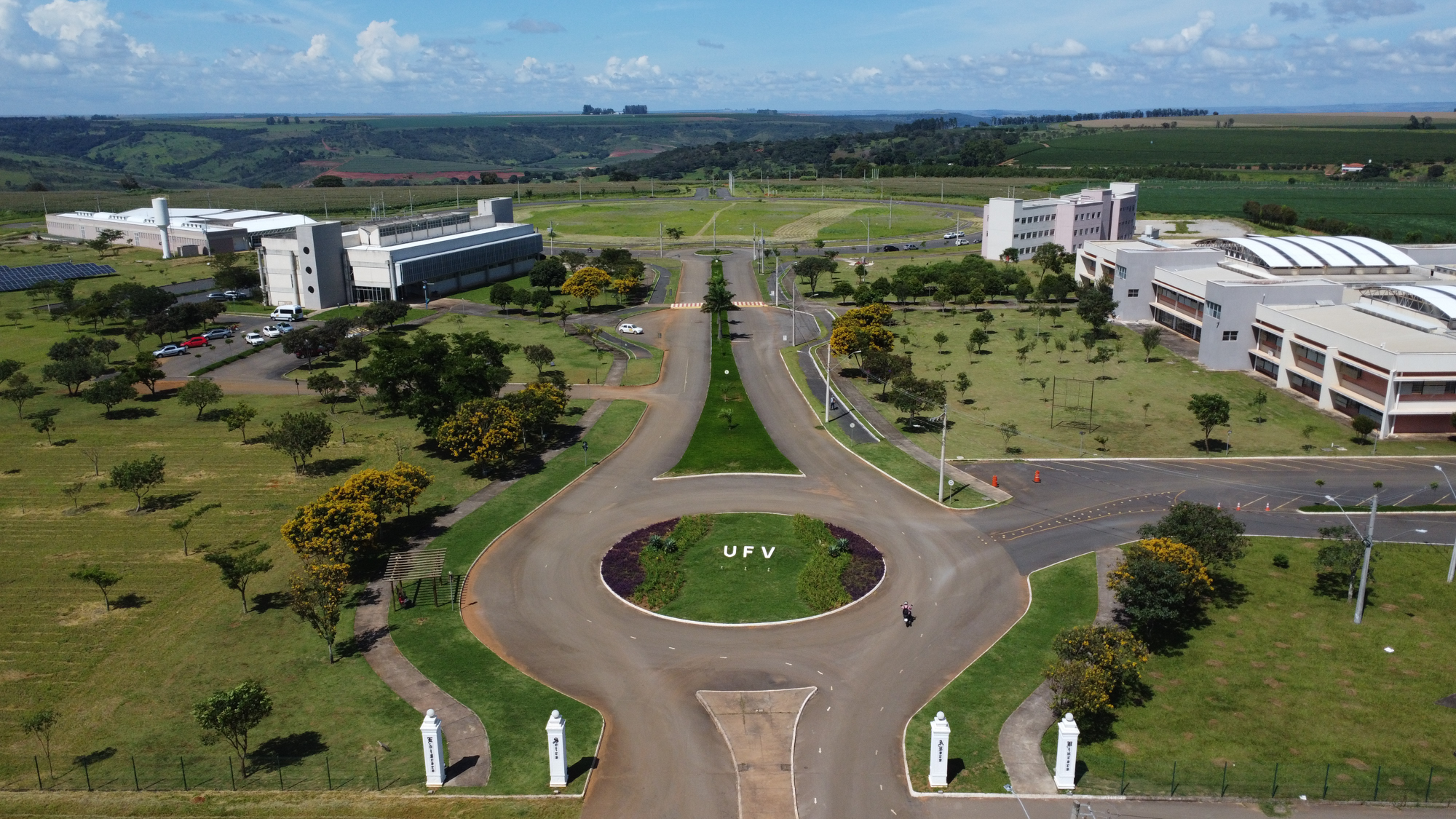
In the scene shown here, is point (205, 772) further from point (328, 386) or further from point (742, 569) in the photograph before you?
point (328, 386)

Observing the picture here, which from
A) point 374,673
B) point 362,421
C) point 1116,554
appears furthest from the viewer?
point 362,421

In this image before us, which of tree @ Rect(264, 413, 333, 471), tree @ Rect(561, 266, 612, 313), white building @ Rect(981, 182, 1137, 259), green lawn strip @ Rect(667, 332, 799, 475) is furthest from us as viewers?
white building @ Rect(981, 182, 1137, 259)

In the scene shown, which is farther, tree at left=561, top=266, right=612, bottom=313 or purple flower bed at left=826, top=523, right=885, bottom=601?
tree at left=561, top=266, right=612, bottom=313

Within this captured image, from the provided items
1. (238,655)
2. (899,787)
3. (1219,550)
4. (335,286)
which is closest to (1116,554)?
(1219,550)

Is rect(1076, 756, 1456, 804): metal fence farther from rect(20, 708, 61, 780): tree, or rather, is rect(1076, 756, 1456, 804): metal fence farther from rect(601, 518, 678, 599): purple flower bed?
rect(20, 708, 61, 780): tree

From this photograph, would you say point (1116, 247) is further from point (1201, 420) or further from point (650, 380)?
point (650, 380)

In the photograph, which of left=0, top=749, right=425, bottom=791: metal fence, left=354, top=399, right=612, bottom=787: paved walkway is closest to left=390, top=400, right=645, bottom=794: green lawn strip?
left=354, top=399, right=612, bottom=787: paved walkway
